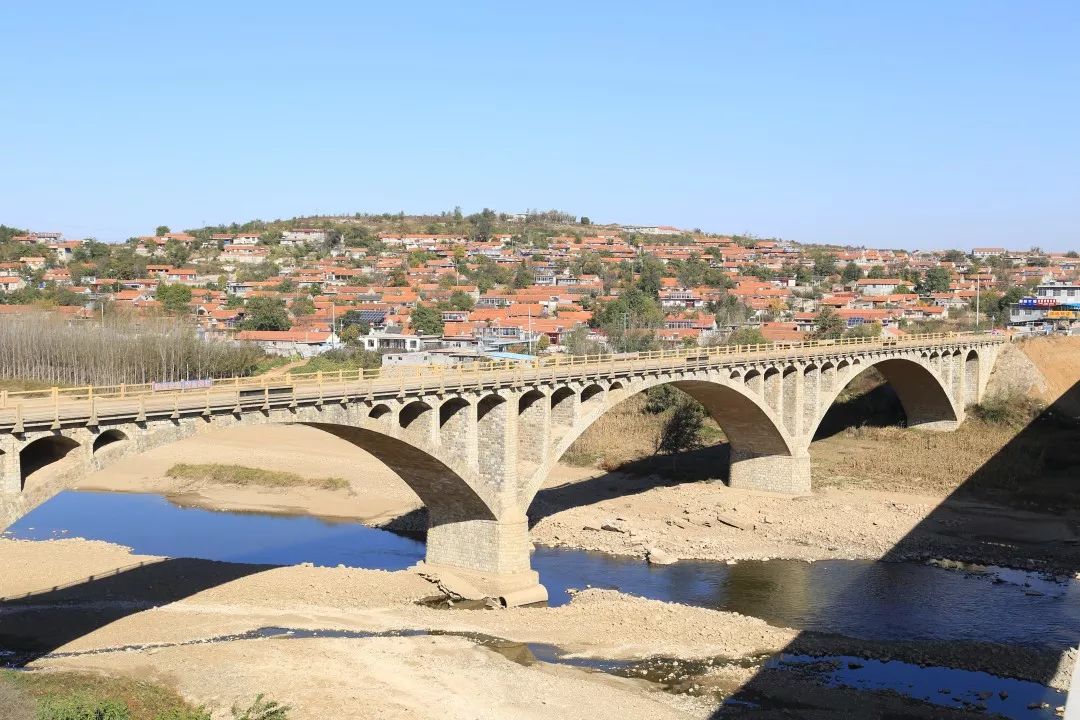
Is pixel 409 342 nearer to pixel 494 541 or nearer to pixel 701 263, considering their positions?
pixel 494 541

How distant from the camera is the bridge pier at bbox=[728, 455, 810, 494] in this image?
54.3 m

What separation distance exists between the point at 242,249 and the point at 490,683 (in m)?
159

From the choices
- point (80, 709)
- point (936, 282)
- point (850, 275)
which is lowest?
point (80, 709)

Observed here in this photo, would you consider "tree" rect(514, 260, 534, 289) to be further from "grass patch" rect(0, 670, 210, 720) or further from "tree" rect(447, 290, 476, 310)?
"grass patch" rect(0, 670, 210, 720)

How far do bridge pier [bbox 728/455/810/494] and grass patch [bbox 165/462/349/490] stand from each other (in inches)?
785

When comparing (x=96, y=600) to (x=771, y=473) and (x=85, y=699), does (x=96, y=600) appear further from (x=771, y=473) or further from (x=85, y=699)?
(x=771, y=473)

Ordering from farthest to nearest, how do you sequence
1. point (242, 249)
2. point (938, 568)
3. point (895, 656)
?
point (242, 249) < point (938, 568) < point (895, 656)

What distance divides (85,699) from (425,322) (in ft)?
263

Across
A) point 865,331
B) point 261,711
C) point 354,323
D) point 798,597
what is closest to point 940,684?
point 798,597

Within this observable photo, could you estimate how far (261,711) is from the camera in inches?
945

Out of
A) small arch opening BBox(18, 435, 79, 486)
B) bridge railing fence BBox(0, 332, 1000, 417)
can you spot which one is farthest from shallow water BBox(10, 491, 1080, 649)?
small arch opening BBox(18, 435, 79, 486)

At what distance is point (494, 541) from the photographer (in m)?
36.6

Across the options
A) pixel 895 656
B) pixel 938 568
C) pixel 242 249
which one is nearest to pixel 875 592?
pixel 938 568

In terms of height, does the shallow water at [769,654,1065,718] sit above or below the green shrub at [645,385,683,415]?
below
